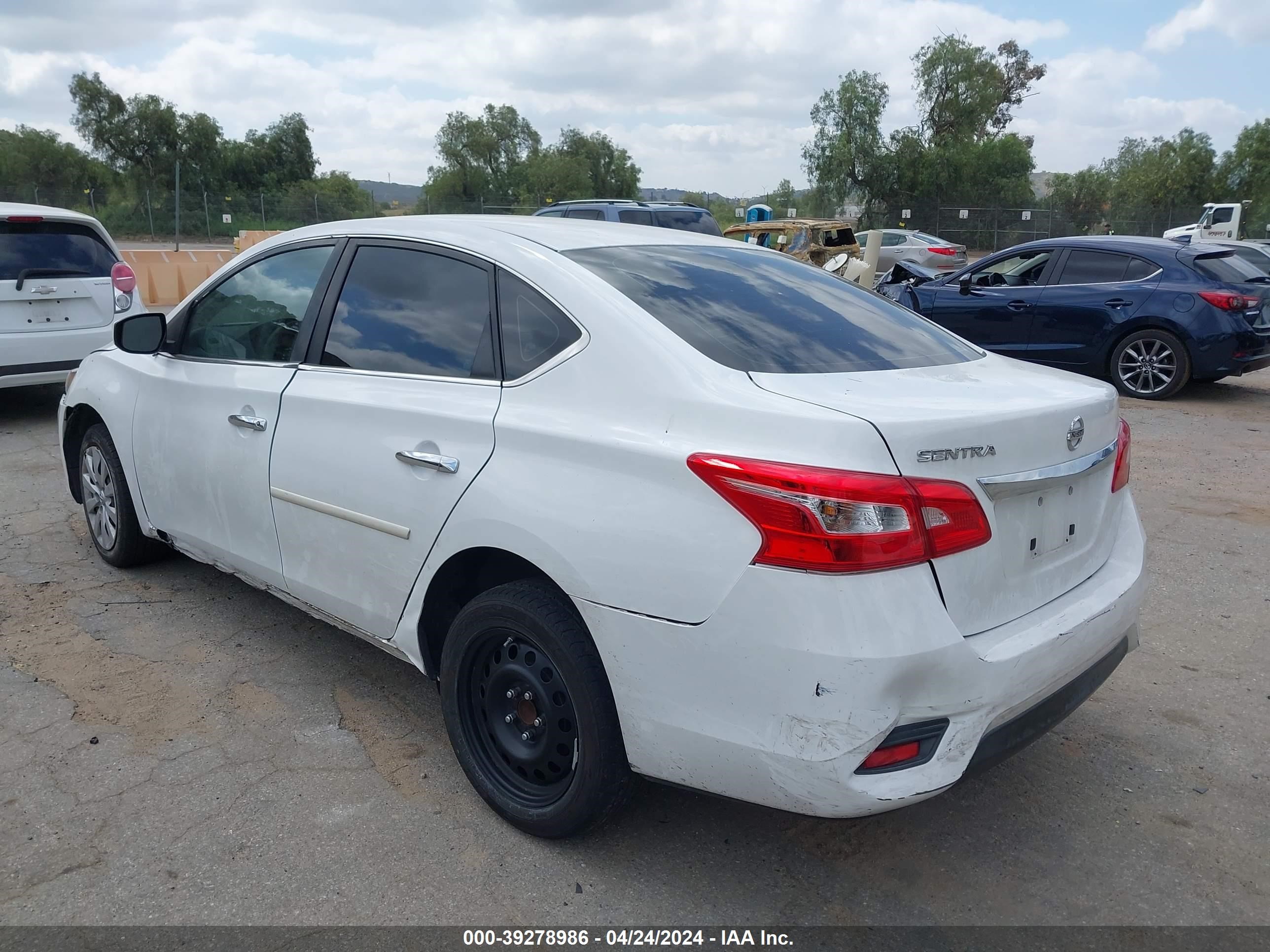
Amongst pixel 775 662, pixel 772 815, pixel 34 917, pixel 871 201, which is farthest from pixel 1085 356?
pixel 871 201

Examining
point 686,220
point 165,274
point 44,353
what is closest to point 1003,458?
point 44,353

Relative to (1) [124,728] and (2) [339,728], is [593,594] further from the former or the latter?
(1) [124,728]

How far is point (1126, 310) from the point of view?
31.3 ft

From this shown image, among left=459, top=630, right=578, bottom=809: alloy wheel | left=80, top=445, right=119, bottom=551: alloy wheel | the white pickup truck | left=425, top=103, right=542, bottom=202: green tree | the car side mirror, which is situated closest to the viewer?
left=459, top=630, right=578, bottom=809: alloy wheel

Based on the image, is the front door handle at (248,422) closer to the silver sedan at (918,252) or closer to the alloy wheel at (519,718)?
the alloy wheel at (519,718)

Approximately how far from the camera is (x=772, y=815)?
2.95 m

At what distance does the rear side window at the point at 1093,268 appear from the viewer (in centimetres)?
978

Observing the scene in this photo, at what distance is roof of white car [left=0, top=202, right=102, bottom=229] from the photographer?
750 cm

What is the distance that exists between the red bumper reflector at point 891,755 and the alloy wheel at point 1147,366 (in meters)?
8.73

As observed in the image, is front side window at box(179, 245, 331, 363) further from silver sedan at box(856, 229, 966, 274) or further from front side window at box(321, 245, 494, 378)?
silver sedan at box(856, 229, 966, 274)

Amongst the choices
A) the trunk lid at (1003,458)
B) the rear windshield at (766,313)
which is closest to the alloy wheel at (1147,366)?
the rear windshield at (766,313)

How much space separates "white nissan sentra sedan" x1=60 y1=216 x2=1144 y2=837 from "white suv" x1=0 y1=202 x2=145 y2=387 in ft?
16.2

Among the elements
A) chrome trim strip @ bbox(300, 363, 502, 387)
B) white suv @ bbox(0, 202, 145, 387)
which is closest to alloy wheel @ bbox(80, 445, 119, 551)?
chrome trim strip @ bbox(300, 363, 502, 387)

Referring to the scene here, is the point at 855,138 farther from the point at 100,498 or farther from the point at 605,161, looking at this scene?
the point at 100,498
